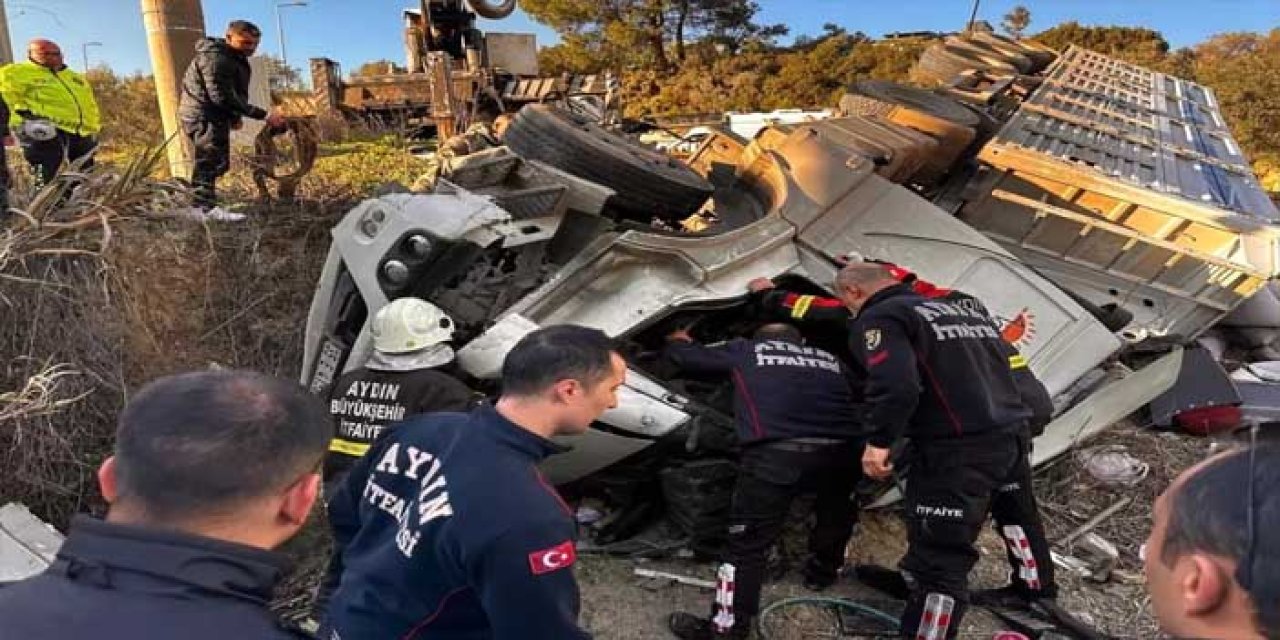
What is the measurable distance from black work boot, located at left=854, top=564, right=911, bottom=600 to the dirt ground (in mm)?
41

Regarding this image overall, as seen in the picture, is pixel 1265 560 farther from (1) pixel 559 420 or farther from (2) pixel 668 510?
(2) pixel 668 510

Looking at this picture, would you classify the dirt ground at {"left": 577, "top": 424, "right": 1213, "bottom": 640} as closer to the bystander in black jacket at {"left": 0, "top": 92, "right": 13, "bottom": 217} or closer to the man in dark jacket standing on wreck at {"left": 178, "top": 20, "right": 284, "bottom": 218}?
the bystander in black jacket at {"left": 0, "top": 92, "right": 13, "bottom": 217}

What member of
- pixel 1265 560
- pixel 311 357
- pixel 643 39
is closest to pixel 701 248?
pixel 311 357

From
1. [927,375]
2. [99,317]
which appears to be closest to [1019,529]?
[927,375]

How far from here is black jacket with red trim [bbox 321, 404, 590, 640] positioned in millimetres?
1604

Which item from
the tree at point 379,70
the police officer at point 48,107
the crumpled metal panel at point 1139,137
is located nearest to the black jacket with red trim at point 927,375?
the crumpled metal panel at point 1139,137

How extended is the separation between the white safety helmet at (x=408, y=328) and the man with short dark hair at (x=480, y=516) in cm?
68

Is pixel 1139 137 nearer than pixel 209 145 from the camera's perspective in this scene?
No

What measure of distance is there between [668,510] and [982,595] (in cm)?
126

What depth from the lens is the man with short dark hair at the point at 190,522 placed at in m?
0.97

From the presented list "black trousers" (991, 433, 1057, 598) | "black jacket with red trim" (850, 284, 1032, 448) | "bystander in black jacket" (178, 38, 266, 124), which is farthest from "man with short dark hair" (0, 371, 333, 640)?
"bystander in black jacket" (178, 38, 266, 124)

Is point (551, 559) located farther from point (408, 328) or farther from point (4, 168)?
point (4, 168)

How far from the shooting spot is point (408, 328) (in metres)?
2.70

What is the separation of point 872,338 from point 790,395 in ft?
1.26
